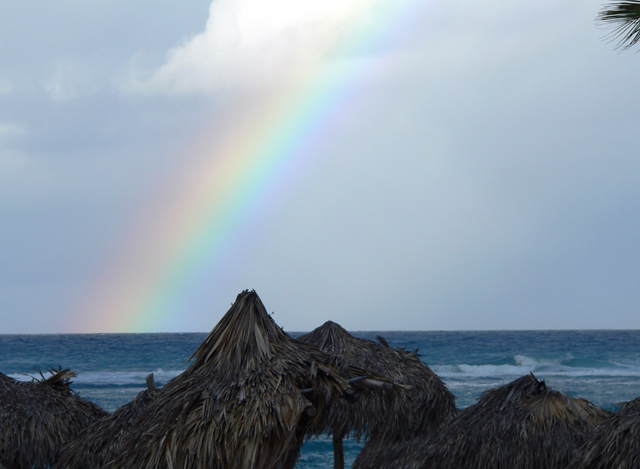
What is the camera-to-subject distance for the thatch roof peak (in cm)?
773

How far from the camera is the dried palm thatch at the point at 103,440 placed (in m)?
10.2

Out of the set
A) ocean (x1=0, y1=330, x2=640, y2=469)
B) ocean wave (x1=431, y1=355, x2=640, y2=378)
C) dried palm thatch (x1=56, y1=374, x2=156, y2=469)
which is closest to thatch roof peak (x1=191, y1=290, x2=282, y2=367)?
dried palm thatch (x1=56, y1=374, x2=156, y2=469)

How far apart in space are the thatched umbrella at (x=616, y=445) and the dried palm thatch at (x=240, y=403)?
8.79 feet

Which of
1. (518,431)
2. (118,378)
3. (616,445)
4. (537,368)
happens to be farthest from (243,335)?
(537,368)

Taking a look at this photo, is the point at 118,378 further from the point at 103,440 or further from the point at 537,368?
the point at 103,440

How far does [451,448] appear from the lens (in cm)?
1044

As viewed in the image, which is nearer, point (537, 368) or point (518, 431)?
point (518, 431)

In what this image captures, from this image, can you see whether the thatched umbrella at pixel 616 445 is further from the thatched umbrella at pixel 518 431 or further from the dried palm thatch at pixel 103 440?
the dried palm thatch at pixel 103 440

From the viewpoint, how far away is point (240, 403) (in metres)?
7.25

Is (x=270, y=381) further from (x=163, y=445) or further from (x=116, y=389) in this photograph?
(x=116, y=389)

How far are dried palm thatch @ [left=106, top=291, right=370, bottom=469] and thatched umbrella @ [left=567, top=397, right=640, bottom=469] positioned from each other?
2.68 metres

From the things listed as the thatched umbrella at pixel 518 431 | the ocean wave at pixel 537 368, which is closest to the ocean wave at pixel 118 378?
the ocean wave at pixel 537 368

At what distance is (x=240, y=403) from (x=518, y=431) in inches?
190

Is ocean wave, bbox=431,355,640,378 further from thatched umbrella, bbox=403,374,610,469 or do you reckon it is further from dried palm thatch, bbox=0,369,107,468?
dried palm thatch, bbox=0,369,107,468
